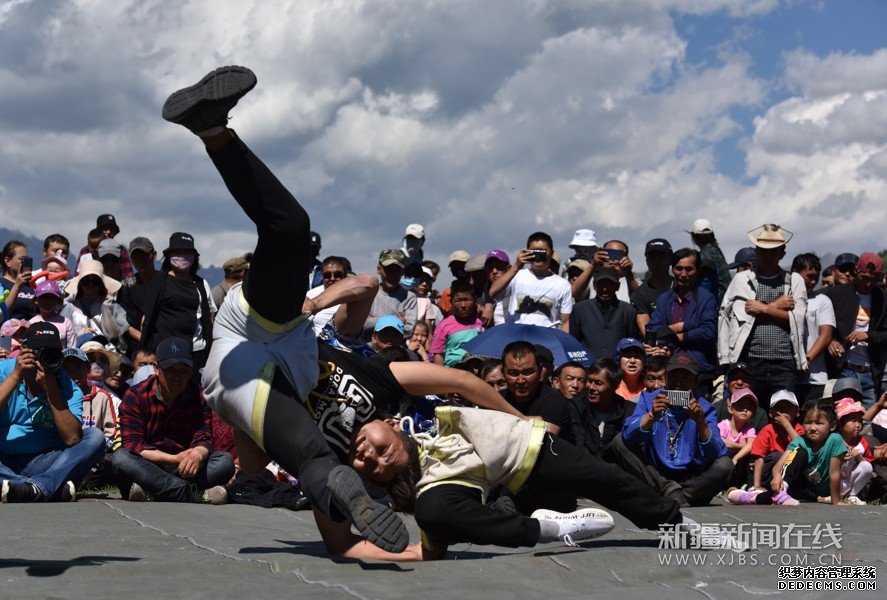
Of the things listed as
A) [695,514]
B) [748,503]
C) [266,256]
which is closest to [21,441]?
[266,256]

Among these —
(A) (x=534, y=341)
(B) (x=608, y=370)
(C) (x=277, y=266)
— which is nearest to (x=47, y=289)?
(A) (x=534, y=341)

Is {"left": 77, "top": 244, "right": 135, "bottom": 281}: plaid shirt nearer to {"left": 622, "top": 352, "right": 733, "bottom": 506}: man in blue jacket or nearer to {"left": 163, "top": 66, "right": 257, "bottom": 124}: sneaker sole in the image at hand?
{"left": 622, "top": 352, "right": 733, "bottom": 506}: man in blue jacket

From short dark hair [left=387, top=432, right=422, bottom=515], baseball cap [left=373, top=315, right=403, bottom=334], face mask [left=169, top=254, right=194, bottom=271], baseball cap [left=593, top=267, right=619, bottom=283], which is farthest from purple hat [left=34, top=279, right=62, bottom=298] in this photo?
short dark hair [left=387, top=432, right=422, bottom=515]

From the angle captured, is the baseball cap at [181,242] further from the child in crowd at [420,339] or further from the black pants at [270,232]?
the black pants at [270,232]

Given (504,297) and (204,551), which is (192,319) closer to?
(504,297)

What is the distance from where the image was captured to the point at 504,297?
32.8 feet

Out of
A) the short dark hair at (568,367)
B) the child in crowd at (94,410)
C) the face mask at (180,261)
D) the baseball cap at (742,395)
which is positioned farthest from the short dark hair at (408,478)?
the face mask at (180,261)

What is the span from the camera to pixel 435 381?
5.25m

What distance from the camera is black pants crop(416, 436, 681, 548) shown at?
15.8ft

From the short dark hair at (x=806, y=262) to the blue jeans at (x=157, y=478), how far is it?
A: 5.85 meters

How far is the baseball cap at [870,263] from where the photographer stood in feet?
33.3

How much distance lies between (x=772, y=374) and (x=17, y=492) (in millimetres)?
5771

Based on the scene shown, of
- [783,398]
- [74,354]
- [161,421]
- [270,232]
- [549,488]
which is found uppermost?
[270,232]

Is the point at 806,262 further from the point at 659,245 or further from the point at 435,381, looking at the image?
the point at 435,381
